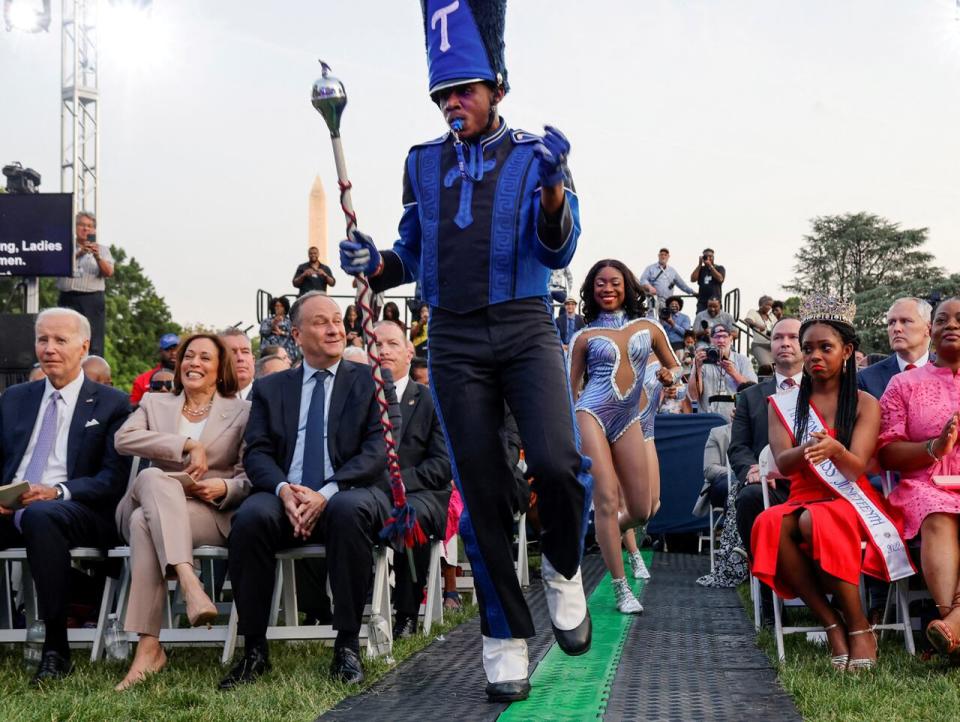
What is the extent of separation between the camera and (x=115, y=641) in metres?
5.43

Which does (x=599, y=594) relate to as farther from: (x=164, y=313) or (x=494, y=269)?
(x=164, y=313)

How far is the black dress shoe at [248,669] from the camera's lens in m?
4.64

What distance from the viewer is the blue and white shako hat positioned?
414 cm

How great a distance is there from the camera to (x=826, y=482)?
5.15 meters

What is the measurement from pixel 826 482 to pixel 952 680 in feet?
3.25

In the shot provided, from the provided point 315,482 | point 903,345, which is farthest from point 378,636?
point 903,345

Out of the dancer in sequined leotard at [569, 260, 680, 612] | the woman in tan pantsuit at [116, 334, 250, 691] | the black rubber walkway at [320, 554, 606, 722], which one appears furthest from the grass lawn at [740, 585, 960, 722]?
the woman in tan pantsuit at [116, 334, 250, 691]

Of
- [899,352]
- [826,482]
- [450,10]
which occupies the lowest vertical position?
[826,482]

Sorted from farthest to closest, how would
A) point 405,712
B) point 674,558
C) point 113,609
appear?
point 674,558
point 113,609
point 405,712

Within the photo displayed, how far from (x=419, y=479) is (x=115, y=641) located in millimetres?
1673

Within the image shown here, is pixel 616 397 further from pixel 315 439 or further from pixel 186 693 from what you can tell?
pixel 186 693

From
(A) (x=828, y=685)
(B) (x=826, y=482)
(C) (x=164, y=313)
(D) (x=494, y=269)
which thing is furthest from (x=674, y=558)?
(C) (x=164, y=313)

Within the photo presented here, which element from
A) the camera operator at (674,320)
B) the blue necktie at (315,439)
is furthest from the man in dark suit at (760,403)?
the camera operator at (674,320)

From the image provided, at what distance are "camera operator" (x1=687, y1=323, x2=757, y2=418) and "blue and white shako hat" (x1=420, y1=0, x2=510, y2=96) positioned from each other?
6052mm
